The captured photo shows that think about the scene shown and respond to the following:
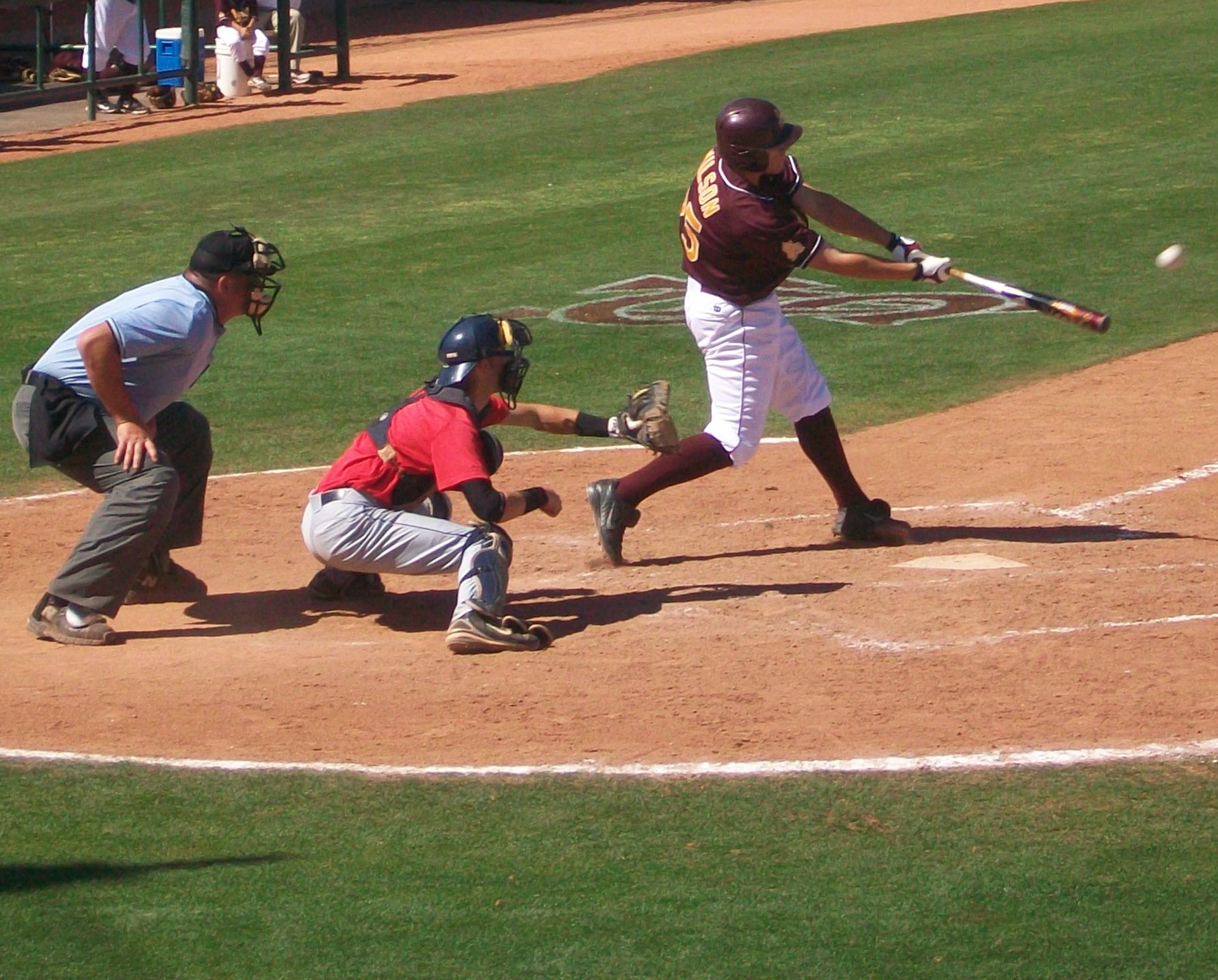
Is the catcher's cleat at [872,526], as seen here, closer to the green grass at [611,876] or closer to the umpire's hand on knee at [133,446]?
the green grass at [611,876]

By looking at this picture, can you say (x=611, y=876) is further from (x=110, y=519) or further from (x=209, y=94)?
(x=209, y=94)

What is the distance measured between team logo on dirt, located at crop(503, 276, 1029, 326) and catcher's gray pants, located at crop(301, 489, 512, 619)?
17.7 feet

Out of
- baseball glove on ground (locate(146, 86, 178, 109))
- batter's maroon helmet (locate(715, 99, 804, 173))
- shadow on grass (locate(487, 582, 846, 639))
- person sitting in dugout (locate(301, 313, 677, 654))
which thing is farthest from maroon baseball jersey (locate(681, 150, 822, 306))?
baseball glove on ground (locate(146, 86, 178, 109))

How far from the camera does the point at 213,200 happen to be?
16.3 m

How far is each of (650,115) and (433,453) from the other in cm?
1354

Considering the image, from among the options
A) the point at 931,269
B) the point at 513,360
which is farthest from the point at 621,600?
the point at 931,269

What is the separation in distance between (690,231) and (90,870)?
141 inches

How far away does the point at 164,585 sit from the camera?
23.6ft

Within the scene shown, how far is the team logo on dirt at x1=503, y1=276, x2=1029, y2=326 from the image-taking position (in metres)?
11.8

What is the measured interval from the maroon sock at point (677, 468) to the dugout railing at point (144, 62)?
13897mm

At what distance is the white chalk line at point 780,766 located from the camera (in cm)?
506

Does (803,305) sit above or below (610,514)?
below

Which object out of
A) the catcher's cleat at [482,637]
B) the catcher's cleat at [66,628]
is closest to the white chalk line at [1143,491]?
the catcher's cleat at [482,637]

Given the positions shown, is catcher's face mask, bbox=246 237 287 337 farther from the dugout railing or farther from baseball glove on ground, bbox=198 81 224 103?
baseball glove on ground, bbox=198 81 224 103
